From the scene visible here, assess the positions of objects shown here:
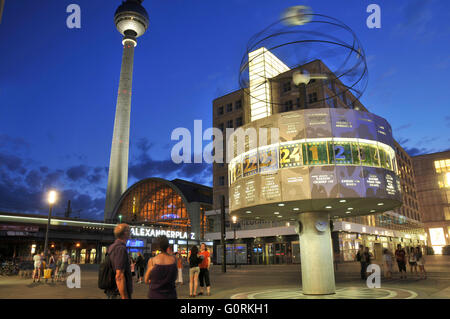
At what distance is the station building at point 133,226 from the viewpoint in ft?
176

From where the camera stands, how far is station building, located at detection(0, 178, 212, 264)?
5366cm

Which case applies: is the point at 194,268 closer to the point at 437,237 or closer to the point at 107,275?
the point at 107,275

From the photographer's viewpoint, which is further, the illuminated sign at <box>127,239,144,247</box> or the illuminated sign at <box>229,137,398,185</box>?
the illuminated sign at <box>127,239,144,247</box>

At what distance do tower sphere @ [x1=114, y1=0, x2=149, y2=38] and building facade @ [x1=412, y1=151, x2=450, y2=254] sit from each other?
316 ft

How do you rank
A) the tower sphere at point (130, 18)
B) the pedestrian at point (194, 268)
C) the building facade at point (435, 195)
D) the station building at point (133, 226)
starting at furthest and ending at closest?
the tower sphere at point (130, 18), the building facade at point (435, 195), the station building at point (133, 226), the pedestrian at point (194, 268)

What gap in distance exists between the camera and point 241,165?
15.0 m

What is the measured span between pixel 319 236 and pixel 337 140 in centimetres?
404

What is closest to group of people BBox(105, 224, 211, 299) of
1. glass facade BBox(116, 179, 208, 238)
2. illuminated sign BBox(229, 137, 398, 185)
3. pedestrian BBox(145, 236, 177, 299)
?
pedestrian BBox(145, 236, 177, 299)

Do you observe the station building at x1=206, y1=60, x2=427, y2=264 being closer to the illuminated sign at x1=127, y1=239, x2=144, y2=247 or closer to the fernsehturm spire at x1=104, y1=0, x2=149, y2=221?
the illuminated sign at x1=127, y1=239, x2=144, y2=247

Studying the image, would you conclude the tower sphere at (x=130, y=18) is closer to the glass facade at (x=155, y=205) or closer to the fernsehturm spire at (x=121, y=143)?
the fernsehturm spire at (x=121, y=143)

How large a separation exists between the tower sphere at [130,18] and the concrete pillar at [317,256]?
115m

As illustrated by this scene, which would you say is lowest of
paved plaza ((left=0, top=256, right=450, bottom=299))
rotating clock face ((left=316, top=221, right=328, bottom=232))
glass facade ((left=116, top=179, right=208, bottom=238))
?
paved plaza ((left=0, top=256, right=450, bottom=299))

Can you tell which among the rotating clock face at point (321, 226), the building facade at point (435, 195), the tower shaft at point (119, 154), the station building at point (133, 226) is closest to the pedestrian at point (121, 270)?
the rotating clock face at point (321, 226)

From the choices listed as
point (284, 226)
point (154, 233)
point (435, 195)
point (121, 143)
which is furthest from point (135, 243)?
point (435, 195)
